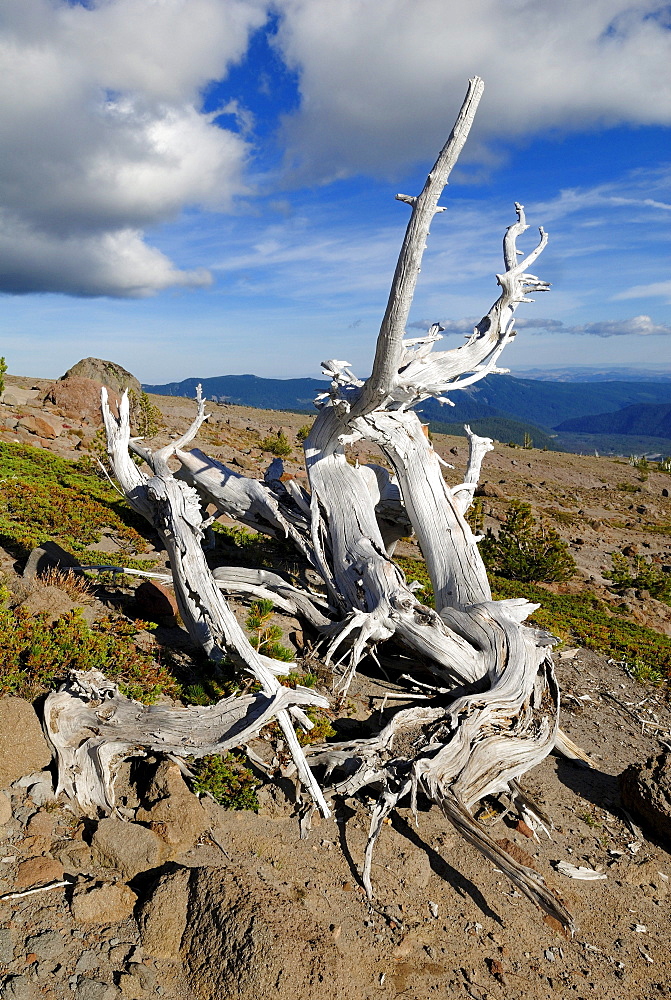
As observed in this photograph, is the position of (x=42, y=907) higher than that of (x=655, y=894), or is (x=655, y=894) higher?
(x=42, y=907)

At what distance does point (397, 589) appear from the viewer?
270 inches

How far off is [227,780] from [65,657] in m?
1.97

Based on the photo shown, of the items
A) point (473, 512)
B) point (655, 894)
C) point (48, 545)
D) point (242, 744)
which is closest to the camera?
point (655, 894)

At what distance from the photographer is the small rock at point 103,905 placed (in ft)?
12.6

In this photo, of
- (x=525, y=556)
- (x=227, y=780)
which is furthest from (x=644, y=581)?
(x=227, y=780)

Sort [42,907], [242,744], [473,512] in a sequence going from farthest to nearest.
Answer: [473,512], [242,744], [42,907]

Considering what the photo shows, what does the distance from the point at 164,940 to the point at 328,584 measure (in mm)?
4506

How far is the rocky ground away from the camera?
368 centimetres

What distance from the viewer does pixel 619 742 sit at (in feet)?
24.6

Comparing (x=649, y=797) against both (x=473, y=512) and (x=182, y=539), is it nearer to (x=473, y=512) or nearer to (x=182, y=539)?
(x=182, y=539)

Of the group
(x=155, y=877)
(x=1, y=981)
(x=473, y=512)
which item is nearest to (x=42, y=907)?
(x=1, y=981)

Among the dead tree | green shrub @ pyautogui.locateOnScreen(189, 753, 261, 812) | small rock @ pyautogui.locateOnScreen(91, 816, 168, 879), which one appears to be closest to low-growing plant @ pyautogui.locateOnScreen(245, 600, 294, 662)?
the dead tree

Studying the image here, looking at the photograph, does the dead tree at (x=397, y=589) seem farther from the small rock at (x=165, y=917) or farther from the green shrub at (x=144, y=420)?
the green shrub at (x=144, y=420)

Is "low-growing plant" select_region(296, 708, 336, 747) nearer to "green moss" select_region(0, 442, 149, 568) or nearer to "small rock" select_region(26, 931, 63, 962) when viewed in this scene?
"small rock" select_region(26, 931, 63, 962)
